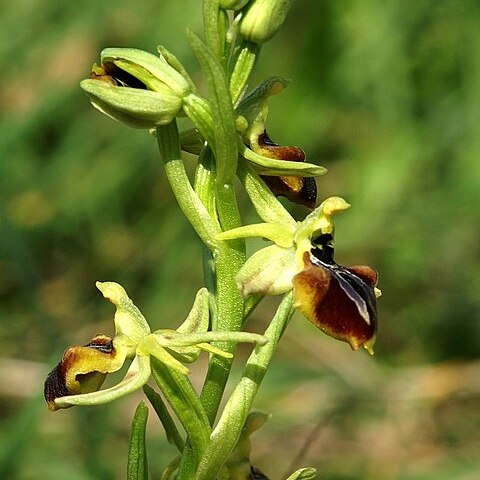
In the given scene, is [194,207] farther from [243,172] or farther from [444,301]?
[444,301]

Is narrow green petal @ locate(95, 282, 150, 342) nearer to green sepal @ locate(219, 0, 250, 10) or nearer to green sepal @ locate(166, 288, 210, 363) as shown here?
green sepal @ locate(166, 288, 210, 363)

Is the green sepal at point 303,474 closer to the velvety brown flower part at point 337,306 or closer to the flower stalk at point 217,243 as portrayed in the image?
the flower stalk at point 217,243

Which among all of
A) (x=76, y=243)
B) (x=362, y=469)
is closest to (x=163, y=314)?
(x=76, y=243)

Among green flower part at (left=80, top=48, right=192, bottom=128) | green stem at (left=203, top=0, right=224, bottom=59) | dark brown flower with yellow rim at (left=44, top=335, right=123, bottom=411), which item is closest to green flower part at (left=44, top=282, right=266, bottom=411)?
dark brown flower with yellow rim at (left=44, top=335, right=123, bottom=411)

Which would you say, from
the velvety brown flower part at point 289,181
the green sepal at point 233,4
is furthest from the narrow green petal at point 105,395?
the green sepal at point 233,4

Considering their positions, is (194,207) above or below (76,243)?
above

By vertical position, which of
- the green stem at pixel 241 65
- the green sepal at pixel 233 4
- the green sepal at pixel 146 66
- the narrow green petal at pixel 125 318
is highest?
the green sepal at pixel 233 4
